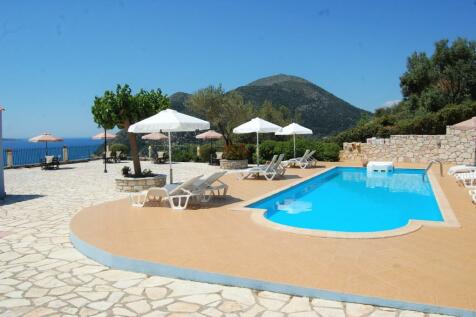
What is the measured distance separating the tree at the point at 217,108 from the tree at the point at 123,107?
14864 mm

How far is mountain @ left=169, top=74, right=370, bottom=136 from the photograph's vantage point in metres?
51.0

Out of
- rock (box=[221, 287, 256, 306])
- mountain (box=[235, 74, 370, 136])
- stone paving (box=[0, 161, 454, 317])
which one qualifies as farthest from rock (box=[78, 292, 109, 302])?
mountain (box=[235, 74, 370, 136])

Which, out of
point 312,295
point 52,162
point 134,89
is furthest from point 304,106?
point 312,295

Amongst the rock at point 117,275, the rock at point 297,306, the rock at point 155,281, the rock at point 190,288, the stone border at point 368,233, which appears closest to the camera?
the rock at point 297,306

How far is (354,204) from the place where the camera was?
10.3m

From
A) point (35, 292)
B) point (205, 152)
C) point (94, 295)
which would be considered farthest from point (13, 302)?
point (205, 152)

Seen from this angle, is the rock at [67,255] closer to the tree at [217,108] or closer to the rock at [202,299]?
the rock at [202,299]

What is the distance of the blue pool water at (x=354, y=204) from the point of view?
8.12 m

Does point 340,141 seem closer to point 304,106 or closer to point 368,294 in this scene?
point 368,294

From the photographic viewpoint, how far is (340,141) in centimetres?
2666

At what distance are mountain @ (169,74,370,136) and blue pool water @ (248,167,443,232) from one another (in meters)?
34.9

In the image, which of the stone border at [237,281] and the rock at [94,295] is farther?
the rock at [94,295]

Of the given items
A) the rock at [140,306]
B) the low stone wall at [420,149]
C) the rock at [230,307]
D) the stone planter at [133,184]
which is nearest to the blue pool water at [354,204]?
the rock at [230,307]

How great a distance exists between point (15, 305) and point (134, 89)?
8917 mm
